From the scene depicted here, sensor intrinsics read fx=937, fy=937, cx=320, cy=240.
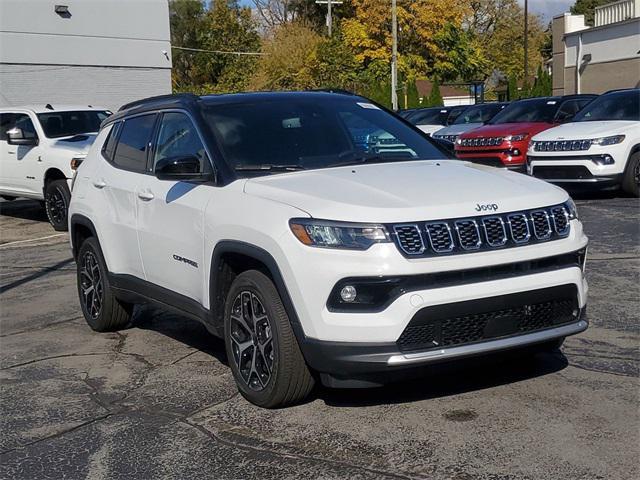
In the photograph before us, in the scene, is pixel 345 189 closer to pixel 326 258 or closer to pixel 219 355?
pixel 326 258

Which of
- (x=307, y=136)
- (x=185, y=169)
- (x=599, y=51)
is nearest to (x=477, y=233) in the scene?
(x=307, y=136)

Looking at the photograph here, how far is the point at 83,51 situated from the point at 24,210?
15.6 metres

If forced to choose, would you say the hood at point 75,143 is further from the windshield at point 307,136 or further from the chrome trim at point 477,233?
the chrome trim at point 477,233

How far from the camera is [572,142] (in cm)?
1352

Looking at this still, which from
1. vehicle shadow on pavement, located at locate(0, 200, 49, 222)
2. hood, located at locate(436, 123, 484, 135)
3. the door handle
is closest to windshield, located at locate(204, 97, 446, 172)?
the door handle

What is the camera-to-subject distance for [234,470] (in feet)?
14.2

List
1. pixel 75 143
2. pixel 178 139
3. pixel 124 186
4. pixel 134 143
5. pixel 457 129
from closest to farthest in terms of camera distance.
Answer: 1. pixel 178 139
2. pixel 124 186
3. pixel 134 143
4. pixel 75 143
5. pixel 457 129

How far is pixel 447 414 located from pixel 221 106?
8.07 feet

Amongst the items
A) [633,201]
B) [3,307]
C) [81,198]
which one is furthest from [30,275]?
[633,201]

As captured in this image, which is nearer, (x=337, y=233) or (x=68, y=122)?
(x=337, y=233)

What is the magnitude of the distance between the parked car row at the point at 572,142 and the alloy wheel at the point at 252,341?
276 inches

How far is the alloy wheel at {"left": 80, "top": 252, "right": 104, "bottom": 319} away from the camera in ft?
23.6

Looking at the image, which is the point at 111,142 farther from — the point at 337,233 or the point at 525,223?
the point at 525,223

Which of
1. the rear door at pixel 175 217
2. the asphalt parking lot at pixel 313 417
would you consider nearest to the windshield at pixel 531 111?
the asphalt parking lot at pixel 313 417
